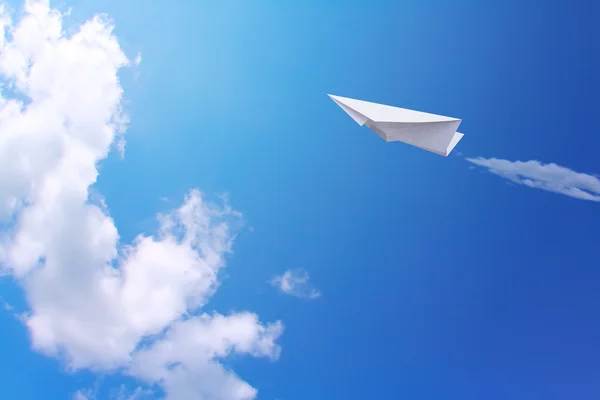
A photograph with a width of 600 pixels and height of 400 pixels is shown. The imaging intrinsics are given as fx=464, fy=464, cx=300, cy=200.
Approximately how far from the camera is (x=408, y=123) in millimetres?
9719

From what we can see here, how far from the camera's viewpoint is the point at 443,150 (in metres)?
10.0

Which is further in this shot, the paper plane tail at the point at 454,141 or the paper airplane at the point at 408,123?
the paper plane tail at the point at 454,141

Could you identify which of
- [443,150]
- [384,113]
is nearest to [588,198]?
[443,150]

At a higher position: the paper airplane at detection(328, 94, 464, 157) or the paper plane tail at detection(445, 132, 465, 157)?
the paper plane tail at detection(445, 132, 465, 157)

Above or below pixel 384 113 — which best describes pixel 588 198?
above

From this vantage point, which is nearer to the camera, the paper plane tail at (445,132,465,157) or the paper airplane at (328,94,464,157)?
the paper airplane at (328,94,464,157)

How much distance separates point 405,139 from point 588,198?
6976 millimetres

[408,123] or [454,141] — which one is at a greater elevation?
[454,141]

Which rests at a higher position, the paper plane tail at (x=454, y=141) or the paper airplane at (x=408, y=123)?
the paper plane tail at (x=454, y=141)

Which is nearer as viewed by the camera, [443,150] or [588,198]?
[443,150]

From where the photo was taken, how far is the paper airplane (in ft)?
31.3

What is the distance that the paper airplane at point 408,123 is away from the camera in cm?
955

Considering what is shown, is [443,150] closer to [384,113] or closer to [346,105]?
[384,113]

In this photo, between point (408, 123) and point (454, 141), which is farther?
point (454, 141)
